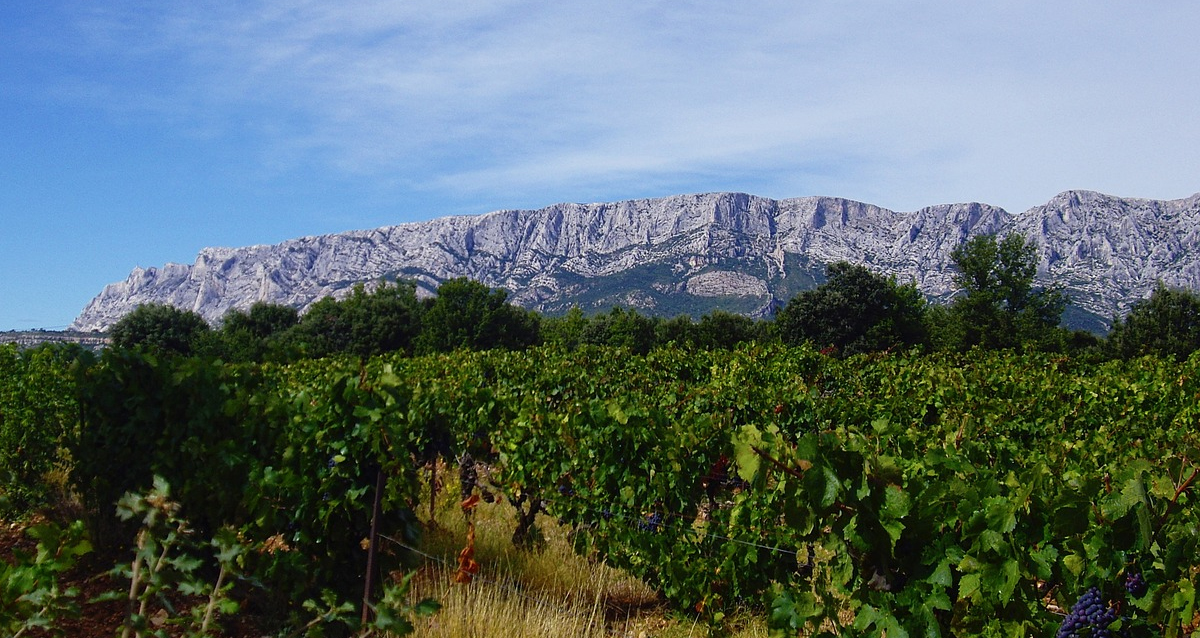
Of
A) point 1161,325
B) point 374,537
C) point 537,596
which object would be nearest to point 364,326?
point 1161,325

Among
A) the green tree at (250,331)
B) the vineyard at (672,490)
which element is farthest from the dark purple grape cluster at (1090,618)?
the green tree at (250,331)

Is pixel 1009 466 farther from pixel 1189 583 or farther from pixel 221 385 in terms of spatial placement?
pixel 221 385

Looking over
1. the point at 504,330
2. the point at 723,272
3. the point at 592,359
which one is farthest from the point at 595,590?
the point at 723,272

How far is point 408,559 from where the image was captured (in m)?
3.59

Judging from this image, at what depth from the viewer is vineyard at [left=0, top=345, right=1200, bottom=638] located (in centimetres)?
228

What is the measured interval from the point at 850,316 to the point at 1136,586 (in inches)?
1656

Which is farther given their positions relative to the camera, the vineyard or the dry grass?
the dry grass

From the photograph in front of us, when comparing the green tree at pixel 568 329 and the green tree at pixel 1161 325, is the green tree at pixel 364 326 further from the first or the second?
the green tree at pixel 1161 325

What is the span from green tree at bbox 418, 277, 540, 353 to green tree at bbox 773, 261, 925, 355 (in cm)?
1750

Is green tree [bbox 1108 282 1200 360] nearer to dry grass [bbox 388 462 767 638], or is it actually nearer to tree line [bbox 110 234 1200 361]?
tree line [bbox 110 234 1200 361]

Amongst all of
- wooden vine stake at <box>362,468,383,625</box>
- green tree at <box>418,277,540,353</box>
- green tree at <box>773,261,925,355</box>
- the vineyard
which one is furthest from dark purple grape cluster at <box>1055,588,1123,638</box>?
green tree at <box>418,277,540,353</box>

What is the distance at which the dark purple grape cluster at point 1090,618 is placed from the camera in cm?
215

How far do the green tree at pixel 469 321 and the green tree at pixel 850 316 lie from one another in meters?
17.5

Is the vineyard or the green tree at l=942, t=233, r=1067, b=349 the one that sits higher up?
the green tree at l=942, t=233, r=1067, b=349
